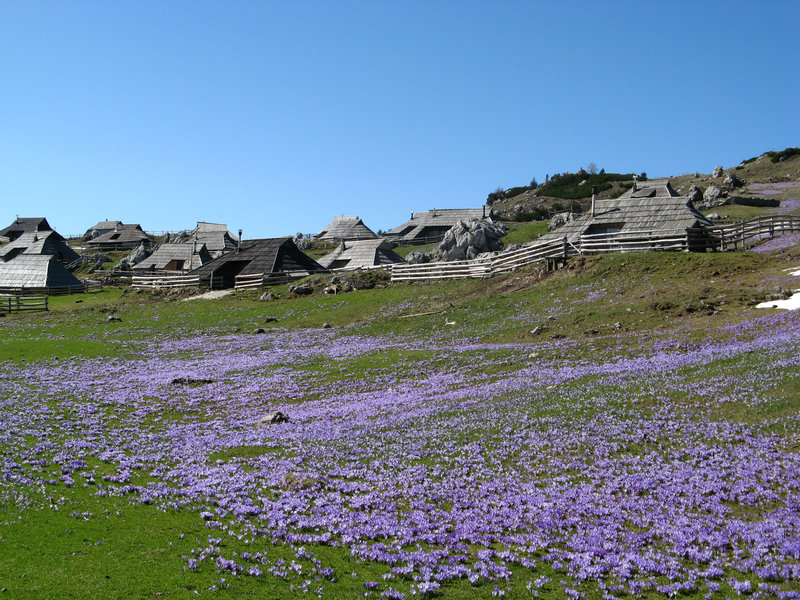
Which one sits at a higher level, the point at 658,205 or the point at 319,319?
the point at 658,205

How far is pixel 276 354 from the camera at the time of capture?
39.9 metres

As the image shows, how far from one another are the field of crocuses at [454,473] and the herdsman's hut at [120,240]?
110071 millimetres

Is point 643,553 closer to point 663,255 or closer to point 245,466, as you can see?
point 245,466

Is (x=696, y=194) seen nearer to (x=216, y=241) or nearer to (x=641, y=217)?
(x=641, y=217)

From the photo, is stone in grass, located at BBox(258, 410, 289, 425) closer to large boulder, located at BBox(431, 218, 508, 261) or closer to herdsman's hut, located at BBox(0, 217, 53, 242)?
large boulder, located at BBox(431, 218, 508, 261)

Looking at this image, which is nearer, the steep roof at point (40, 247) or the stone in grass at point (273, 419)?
the stone in grass at point (273, 419)

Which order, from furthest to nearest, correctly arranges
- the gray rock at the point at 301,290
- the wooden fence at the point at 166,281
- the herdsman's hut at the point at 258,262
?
the wooden fence at the point at 166,281, the herdsman's hut at the point at 258,262, the gray rock at the point at 301,290

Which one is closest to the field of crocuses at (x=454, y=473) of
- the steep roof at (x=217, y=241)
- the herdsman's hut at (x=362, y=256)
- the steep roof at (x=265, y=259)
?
the steep roof at (x=265, y=259)

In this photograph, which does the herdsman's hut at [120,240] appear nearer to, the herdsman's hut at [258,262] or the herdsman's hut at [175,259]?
the herdsman's hut at [175,259]

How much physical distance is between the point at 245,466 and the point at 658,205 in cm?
4909

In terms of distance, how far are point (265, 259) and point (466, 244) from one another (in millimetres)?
22225

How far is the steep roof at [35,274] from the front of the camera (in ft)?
275

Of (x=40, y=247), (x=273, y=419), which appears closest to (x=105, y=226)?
(x=40, y=247)

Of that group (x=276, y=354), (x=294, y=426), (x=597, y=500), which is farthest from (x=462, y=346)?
(x=597, y=500)
